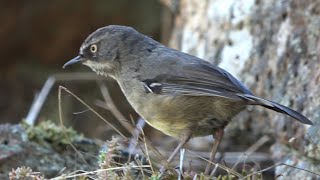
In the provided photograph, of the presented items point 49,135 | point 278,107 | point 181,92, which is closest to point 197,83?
point 181,92

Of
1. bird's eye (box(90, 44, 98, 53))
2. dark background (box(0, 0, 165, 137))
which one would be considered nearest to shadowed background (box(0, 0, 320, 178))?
dark background (box(0, 0, 165, 137))

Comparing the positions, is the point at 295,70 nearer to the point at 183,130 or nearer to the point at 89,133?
the point at 183,130

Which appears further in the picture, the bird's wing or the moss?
the moss

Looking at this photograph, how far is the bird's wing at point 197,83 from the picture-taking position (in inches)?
163

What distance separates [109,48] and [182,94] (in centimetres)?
73

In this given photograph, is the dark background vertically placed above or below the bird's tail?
below

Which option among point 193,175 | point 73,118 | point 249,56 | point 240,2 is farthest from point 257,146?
point 73,118

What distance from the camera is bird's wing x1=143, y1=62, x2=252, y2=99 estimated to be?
4148mm

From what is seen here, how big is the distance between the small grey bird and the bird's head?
55mm

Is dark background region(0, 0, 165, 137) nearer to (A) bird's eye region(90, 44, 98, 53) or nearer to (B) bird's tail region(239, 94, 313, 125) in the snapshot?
(A) bird's eye region(90, 44, 98, 53)

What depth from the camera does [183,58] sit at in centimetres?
450

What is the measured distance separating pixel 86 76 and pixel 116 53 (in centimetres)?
269

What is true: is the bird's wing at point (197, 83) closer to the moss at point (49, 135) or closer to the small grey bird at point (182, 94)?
the small grey bird at point (182, 94)

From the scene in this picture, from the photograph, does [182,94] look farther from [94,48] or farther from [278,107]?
[94,48]
